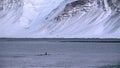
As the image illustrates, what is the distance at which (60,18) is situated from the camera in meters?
165

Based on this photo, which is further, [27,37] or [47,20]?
[47,20]

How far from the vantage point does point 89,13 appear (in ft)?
535

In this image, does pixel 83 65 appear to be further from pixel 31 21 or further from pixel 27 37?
pixel 31 21

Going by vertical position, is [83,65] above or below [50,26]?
above

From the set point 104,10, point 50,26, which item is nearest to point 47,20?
point 50,26

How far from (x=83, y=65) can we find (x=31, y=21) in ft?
346

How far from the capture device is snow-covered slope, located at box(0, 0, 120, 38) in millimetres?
155125

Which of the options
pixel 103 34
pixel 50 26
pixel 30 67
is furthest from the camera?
pixel 50 26

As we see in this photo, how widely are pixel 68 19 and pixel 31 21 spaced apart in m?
8.60

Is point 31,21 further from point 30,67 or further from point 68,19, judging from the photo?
point 30,67

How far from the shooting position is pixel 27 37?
15400 centimetres

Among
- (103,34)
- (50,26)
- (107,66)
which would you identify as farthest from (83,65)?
(50,26)

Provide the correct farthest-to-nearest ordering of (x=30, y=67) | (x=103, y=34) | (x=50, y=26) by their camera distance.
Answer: (x=50, y=26)
(x=103, y=34)
(x=30, y=67)

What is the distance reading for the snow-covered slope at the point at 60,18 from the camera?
155125 millimetres
